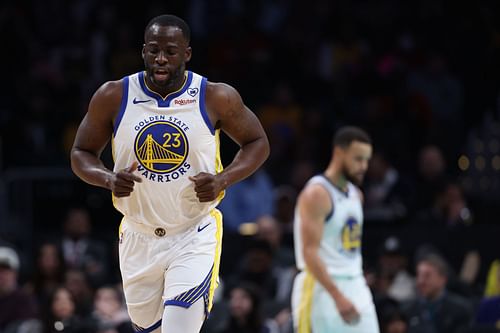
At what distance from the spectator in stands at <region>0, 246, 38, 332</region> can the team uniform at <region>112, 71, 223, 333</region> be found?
15.3ft

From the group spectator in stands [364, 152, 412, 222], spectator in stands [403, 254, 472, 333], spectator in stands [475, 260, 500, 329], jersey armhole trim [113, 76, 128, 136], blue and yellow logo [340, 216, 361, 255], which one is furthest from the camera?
spectator in stands [364, 152, 412, 222]

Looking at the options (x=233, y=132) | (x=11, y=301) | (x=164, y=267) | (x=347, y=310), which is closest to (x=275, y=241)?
(x=11, y=301)

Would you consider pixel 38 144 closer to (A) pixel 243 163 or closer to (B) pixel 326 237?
(B) pixel 326 237

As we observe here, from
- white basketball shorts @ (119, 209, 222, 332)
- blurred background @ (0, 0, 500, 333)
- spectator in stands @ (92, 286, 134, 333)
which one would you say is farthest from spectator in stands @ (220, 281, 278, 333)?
white basketball shorts @ (119, 209, 222, 332)

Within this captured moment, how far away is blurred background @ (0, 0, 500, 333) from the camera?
12.7 metres

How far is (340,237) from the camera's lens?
Result: 9.55 metres

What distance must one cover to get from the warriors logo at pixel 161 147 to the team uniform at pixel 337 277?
277 cm

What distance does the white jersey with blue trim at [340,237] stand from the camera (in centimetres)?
954

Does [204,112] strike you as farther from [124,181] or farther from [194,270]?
[194,270]

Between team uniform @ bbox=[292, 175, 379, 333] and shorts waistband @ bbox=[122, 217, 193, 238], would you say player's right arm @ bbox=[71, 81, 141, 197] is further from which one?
team uniform @ bbox=[292, 175, 379, 333]

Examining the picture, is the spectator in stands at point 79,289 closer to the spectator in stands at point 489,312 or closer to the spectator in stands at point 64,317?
the spectator in stands at point 64,317

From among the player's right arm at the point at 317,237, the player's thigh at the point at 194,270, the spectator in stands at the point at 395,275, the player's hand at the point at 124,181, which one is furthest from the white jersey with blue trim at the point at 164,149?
the spectator in stands at the point at 395,275

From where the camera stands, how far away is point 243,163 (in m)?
7.21

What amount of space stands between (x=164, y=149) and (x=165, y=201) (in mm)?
304
